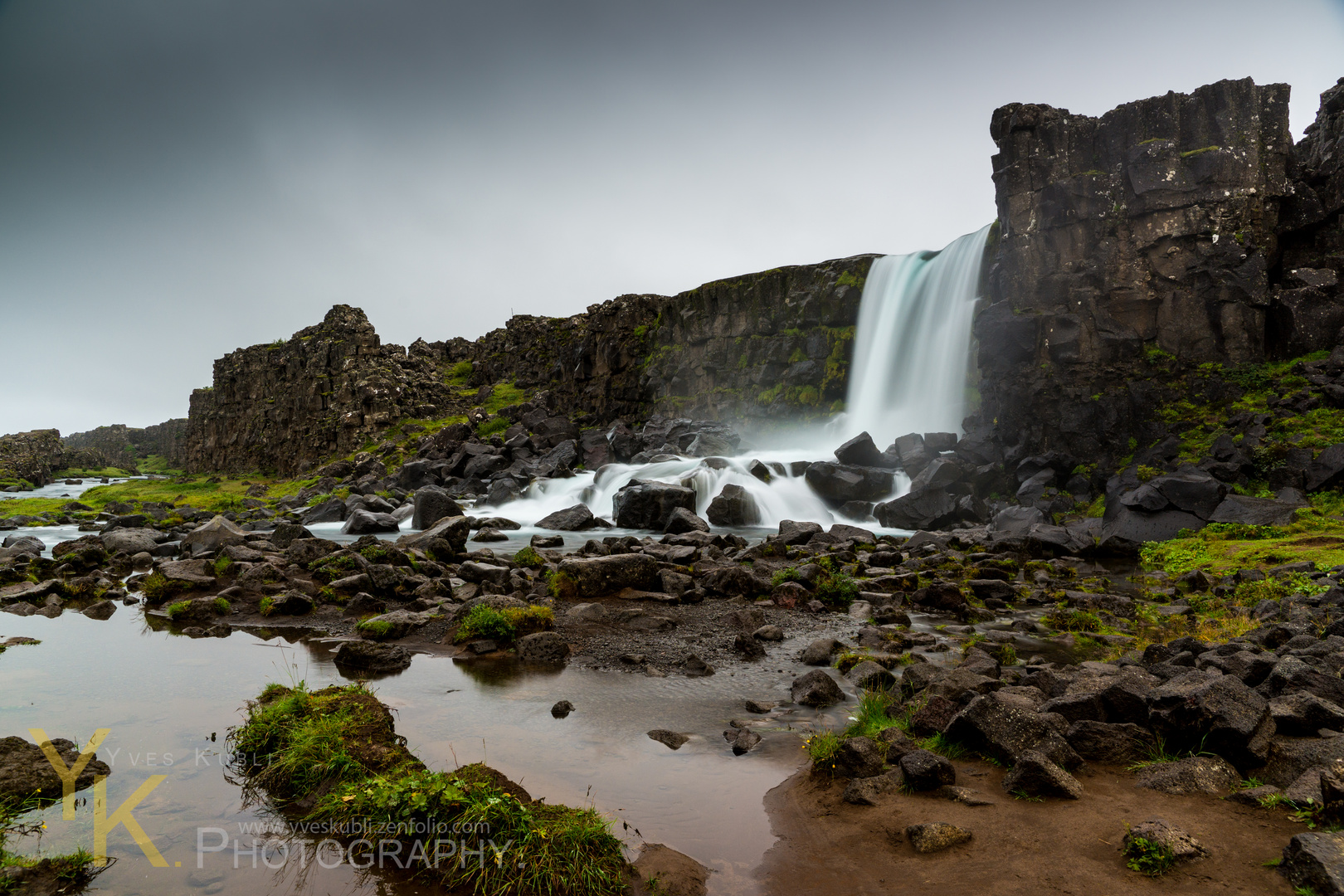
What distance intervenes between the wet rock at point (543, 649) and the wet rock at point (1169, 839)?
26.1 ft

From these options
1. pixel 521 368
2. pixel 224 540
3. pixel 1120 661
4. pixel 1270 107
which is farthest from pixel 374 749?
pixel 521 368

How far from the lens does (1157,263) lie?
33.1 metres

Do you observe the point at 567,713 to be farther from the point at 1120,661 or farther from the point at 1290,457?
the point at 1290,457

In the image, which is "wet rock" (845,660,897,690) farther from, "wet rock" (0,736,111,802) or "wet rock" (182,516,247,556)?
"wet rock" (182,516,247,556)

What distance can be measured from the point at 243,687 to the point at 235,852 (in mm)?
4664

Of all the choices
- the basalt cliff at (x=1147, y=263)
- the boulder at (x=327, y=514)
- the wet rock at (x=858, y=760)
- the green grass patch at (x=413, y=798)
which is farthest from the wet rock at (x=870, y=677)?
the boulder at (x=327, y=514)

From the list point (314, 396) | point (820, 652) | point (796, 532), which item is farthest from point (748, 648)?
point (314, 396)

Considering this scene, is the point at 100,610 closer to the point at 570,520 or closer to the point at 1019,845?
the point at 1019,845

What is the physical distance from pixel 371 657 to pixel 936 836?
8.60m

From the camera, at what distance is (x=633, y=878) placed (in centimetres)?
503

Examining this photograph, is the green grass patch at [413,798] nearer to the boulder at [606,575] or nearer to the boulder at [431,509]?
the boulder at [606,575]

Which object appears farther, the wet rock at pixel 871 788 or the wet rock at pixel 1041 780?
the wet rock at pixel 871 788

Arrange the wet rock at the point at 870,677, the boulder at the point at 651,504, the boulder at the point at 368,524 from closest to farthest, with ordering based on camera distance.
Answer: the wet rock at the point at 870,677 → the boulder at the point at 651,504 → the boulder at the point at 368,524

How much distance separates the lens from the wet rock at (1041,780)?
5.70m
